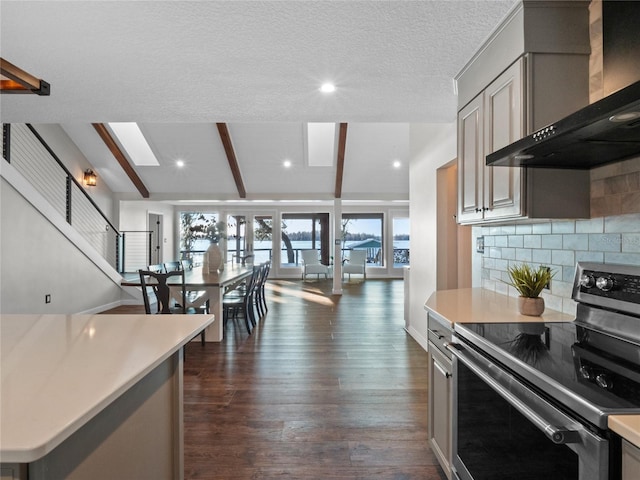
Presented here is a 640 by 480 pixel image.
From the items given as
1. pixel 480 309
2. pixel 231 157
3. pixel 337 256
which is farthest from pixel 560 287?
pixel 337 256

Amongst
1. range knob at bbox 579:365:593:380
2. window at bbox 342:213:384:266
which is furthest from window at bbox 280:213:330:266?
range knob at bbox 579:365:593:380

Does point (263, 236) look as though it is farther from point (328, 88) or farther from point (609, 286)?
point (609, 286)

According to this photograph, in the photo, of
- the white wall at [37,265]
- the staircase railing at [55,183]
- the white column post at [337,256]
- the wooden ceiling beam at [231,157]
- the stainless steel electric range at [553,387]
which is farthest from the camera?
the white column post at [337,256]

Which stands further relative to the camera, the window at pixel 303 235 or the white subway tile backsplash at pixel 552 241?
the window at pixel 303 235

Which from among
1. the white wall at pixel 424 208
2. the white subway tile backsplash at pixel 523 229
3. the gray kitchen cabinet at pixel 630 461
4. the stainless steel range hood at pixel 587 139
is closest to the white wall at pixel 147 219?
the white wall at pixel 424 208

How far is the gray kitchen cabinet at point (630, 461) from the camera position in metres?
0.81

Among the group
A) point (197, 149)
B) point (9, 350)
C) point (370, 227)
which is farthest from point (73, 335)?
point (370, 227)

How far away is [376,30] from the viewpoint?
1.99 meters

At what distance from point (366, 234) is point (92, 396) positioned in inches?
436

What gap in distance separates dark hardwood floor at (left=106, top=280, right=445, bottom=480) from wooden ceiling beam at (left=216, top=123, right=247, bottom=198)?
136 inches

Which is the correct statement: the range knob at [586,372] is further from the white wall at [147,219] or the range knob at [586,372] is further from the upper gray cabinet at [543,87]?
the white wall at [147,219]

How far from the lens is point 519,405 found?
1.16 m

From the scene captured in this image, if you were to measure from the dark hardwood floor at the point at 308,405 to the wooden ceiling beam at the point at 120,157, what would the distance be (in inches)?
176

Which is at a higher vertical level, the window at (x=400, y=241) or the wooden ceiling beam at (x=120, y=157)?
the wooden ceiling beam at (x=120, y=157)
